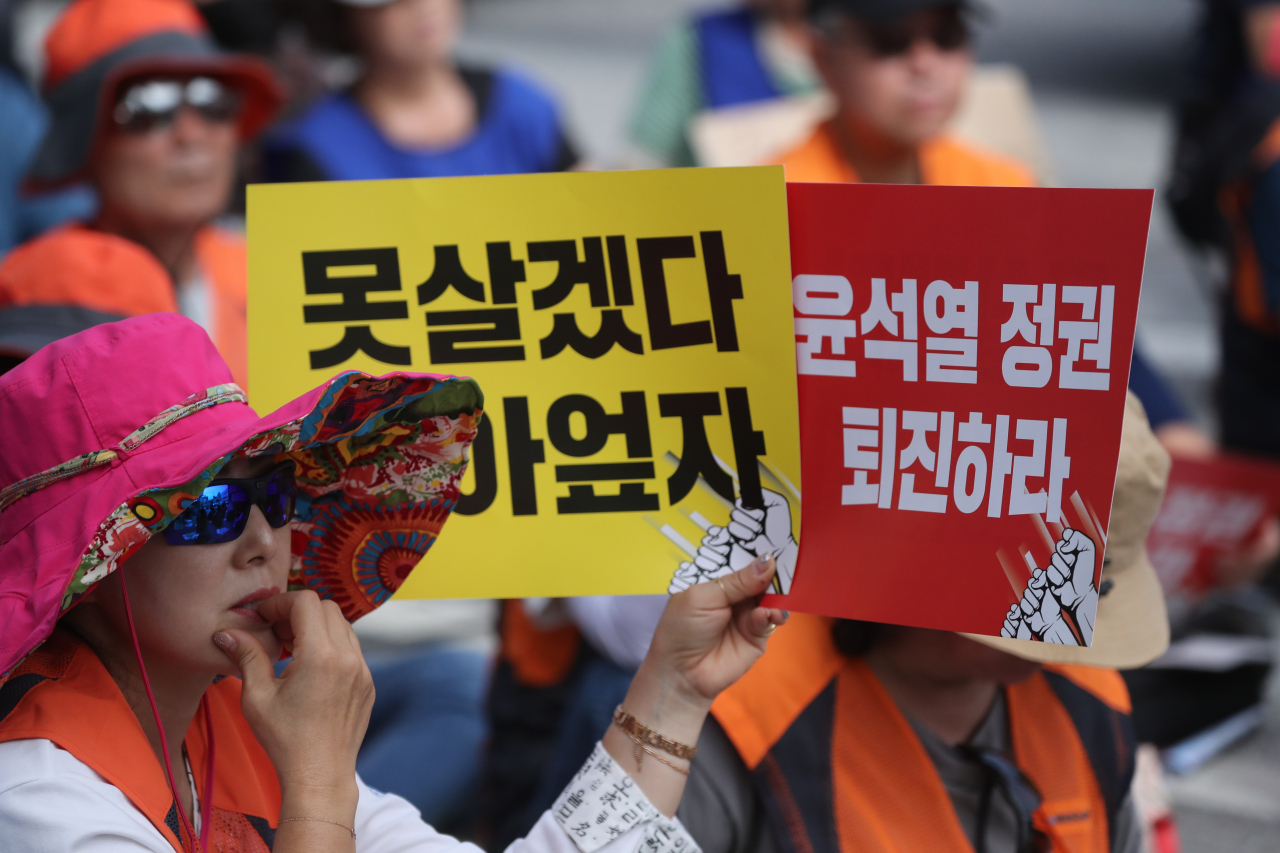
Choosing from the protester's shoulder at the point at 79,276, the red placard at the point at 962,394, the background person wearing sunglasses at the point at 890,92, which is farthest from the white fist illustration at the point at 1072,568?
the background person wearing sunglasses at the point at 890,92

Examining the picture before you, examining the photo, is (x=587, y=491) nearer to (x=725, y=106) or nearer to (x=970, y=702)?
(x=970, y=702)

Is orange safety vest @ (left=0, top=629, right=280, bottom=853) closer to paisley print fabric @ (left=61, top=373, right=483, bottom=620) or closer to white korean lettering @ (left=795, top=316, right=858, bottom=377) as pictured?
paisley print fabric @ (left=61, top=373, right=483, bottom=620)

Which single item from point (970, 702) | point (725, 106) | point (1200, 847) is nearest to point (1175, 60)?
point (725, 106)

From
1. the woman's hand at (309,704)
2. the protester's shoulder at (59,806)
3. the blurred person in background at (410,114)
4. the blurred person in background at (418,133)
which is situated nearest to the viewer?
the protester's shoulder at (59,806)

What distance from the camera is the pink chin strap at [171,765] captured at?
4.30 ft

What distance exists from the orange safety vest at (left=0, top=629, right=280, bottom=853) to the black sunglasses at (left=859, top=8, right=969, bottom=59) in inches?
93.6

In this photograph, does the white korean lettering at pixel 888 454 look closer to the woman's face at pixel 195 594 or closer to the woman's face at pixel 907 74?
the woman's face at pixel 195 594

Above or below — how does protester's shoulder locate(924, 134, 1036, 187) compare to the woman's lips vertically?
below

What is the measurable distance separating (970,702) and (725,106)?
109 inches

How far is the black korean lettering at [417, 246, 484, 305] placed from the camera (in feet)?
4.91

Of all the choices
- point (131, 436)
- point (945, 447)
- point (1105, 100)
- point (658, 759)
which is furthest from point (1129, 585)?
point (1105, 100)

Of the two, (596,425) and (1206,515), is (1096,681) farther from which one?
(1206,515)

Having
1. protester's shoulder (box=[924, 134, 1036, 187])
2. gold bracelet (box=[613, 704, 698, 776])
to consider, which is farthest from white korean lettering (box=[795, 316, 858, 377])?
protester's shoulder (box=[924, 134, 1036, 187])

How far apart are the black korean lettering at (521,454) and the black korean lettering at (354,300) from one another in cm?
14
